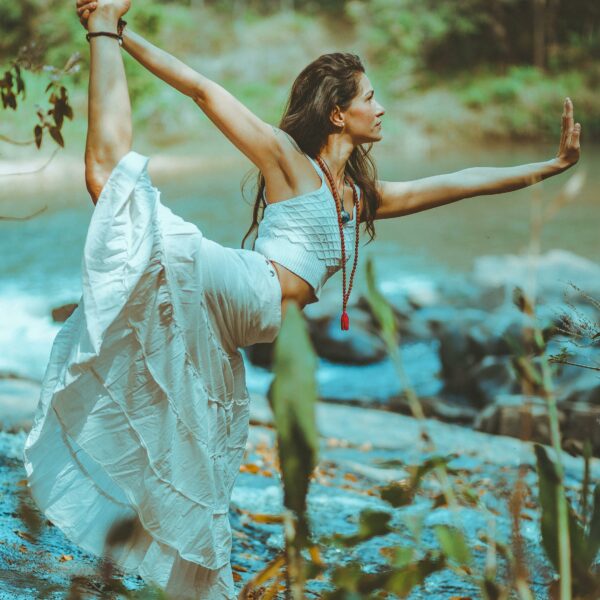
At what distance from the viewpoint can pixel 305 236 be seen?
93.0 inches

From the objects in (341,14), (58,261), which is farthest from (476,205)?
(341,14)

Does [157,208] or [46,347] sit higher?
[157,208]

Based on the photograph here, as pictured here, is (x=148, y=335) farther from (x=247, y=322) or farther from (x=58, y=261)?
(x=58, y=261)

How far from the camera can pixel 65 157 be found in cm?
2067

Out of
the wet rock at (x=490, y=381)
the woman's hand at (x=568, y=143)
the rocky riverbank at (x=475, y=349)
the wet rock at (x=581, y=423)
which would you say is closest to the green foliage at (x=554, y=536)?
the woman's hand at (x=568, y=143)

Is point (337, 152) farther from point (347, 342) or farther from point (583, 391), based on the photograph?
point (347, 342)

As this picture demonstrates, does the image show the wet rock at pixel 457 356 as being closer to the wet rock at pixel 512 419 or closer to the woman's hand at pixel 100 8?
the wet rock at pixel 512 419

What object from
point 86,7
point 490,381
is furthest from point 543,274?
point 86,7

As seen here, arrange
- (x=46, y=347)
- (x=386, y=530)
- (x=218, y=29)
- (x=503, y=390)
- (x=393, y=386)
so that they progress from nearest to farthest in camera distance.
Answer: (x=386, y=530) < (x=503, y=390) < (x=393, y=386) < (x=46, y=347) < (x=218, y=29)

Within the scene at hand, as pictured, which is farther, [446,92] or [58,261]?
[446,92]

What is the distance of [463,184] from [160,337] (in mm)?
1073

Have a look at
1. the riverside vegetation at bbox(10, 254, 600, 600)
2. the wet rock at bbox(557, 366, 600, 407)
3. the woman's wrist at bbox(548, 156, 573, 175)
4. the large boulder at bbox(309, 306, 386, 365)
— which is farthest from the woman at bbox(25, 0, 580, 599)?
the large boulder at bbox(309, 306, 386, 365)

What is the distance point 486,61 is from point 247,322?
26.7 m

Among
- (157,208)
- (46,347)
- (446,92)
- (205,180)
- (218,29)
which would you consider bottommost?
(46,347)
